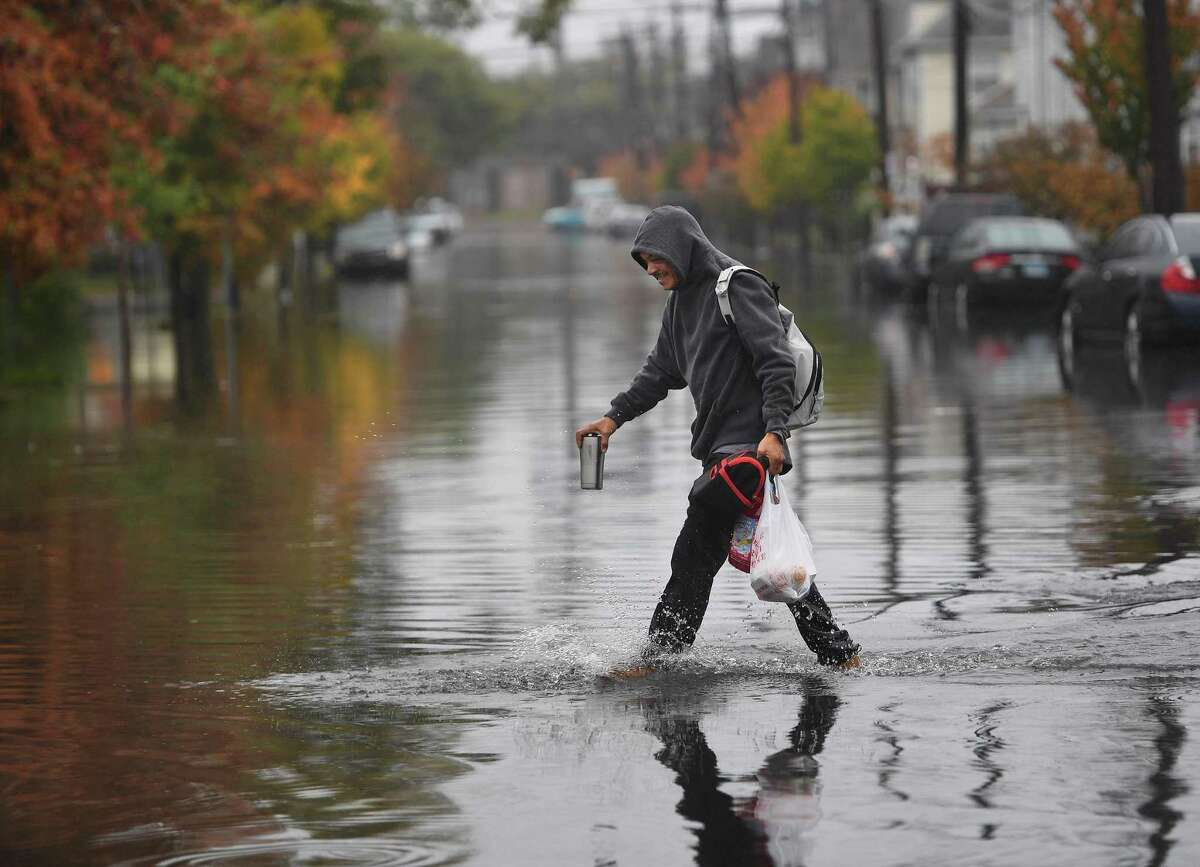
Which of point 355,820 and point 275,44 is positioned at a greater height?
point 275,44

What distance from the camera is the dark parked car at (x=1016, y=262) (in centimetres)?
3709

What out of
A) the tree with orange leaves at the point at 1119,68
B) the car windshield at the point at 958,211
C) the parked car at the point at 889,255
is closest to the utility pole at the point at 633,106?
the parked car at the point at 889,255

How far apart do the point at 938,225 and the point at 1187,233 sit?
16.9m

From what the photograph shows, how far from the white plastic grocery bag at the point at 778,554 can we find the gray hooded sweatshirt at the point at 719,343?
160 mm

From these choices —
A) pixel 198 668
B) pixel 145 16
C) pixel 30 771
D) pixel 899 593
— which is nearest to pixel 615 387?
pixel 145 16

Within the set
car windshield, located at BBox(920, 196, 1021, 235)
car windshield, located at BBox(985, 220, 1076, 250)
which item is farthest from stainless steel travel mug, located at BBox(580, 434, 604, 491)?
car windshield, located at BBox(920, 196, 1021, 235)

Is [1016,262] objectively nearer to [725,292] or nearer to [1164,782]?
[725,292]

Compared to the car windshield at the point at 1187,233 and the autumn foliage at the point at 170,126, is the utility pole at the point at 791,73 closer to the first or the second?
the autumn foliage at the point at 170,126

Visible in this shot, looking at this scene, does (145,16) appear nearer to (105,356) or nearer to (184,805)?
(105,356)

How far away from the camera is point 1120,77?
39.7m

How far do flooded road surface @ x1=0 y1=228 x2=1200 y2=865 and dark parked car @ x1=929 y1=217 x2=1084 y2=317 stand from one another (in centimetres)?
1623

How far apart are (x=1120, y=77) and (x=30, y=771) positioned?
34.5 m

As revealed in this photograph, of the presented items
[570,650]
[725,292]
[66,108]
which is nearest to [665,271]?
[725,292]

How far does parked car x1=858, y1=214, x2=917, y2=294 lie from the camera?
46312 millimetres
